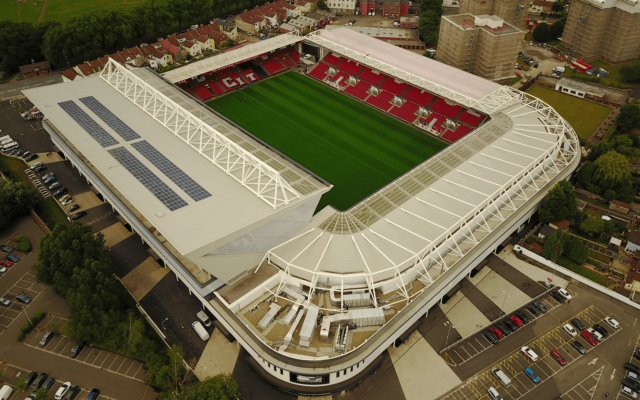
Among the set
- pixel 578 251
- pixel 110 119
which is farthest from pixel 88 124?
pixel 578 251

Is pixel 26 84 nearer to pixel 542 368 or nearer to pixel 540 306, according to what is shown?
pixel 540 306

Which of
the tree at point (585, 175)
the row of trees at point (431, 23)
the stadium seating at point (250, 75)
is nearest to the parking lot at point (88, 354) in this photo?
the stadium seating at point (250, 75)

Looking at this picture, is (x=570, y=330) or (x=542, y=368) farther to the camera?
(x=570, y=330)

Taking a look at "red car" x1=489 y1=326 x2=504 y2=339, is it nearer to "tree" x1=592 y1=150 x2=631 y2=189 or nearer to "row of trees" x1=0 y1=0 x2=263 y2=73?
"tree" x1=592 y1=150 x2=631 y2=189

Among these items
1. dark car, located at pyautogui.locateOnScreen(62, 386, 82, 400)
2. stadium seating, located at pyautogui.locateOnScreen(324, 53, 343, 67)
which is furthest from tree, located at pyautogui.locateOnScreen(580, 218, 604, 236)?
dark car, located at pyautogui.locateOnScreen(62, 386, 82, 400)

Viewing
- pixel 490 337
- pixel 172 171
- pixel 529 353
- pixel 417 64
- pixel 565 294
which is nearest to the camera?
pixel 529 353

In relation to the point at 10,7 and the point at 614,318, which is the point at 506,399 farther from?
the point at 10,7
